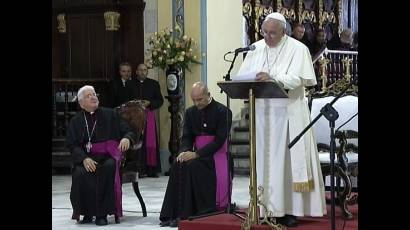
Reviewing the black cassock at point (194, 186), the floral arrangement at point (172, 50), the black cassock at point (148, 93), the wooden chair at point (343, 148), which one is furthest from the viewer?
the black cassock at point (148, 93)

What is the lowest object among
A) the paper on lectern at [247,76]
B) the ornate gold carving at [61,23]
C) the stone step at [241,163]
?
the stone step at [241,163]

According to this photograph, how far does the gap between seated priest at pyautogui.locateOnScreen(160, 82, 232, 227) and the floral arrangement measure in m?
4.35

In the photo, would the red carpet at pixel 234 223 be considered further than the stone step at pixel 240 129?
No

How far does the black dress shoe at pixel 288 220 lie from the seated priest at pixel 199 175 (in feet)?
4.21

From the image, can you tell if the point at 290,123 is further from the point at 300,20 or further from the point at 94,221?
the point at 300,20

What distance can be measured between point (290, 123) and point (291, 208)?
2.15 ft

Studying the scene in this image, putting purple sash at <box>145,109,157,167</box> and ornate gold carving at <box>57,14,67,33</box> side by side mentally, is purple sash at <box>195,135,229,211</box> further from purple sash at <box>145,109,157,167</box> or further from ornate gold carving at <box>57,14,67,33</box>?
ornate gold carving at <box>57,14,67,33</box>

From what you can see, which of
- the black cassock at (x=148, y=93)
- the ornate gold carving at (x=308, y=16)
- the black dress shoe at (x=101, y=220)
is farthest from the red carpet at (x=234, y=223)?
the ornate gold carving at (x=308, y=16)

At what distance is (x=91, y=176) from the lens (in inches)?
290

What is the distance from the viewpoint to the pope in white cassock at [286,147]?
5785 millimetres

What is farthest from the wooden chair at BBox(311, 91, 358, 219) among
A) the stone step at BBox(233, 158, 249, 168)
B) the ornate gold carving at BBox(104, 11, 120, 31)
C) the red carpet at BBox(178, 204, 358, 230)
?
the ornate gold carving at BBox(104, 11, 120, 31)

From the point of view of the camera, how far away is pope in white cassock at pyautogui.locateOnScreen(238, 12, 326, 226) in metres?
5.79

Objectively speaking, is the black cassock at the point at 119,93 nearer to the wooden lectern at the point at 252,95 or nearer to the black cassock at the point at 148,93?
the black cassock at the point at 148,93
